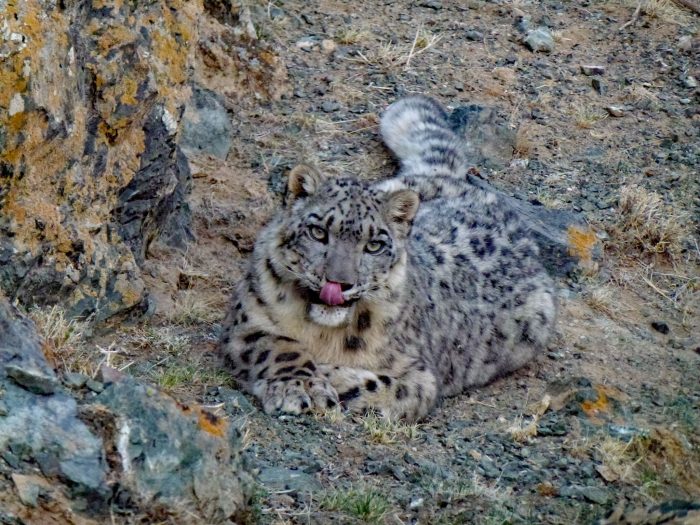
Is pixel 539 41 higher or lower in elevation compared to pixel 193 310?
higher

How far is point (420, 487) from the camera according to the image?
6410 millimetres

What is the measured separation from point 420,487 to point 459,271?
2880 mm

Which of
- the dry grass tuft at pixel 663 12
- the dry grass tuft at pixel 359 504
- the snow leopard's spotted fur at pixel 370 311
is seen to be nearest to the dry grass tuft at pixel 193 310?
the snow leopard's spotted fur at pixel 370 311

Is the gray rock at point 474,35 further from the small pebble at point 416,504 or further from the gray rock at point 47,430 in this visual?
the gray rock at point 47,430

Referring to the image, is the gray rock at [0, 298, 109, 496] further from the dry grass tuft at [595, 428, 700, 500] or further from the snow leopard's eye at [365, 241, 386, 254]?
the dry grass tuft at [595, 428, 700, 500]

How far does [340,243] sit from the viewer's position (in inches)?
303

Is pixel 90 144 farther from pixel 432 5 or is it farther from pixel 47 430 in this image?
pixel 432 5

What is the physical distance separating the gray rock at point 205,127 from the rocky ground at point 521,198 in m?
0.02

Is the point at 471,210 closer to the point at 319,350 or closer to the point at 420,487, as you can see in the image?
the point at 319,350

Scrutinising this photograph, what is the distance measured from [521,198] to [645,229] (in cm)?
107

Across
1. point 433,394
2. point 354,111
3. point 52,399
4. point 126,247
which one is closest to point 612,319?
point 433,394

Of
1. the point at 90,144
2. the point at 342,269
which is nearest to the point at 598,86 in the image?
the point at 342,269

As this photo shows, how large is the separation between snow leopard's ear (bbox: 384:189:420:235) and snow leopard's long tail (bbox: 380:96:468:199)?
1813 mm

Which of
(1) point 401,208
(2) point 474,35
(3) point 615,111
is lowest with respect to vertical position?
(3) point 615,111
